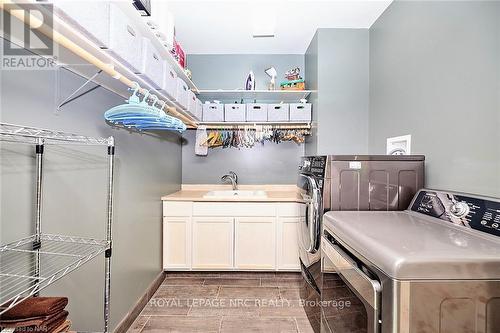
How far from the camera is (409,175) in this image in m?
1.53

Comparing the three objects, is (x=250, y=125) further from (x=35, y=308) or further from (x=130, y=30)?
(x=35, y=308)

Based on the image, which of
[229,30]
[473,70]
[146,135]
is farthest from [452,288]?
[229,30]

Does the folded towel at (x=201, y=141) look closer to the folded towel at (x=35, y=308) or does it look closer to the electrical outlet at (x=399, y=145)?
the electrical outlet at (x=399, y=145)

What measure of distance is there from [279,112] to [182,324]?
2184 millimetres

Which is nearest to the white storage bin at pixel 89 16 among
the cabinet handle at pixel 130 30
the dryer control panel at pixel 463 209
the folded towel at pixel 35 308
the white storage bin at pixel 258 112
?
the cabinet handle at pixel 130 30

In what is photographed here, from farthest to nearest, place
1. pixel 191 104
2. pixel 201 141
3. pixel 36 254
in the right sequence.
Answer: pixel 201 141, pixel 191 104, pixel 36 254

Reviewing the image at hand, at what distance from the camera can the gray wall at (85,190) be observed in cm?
100

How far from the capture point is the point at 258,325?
6.28ft

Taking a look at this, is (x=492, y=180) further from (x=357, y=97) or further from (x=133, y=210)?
(x=133, y=210)

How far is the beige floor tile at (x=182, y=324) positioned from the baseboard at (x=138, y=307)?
0.13 metres

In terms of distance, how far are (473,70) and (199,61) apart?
8.81 feet

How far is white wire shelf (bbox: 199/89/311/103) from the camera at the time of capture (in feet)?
9.15

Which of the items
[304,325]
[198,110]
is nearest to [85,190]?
[198,110]

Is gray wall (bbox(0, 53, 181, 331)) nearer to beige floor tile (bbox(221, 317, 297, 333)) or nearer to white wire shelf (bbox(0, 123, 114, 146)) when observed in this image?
white wire shelf (bbox(0, 123, 114, 146))
